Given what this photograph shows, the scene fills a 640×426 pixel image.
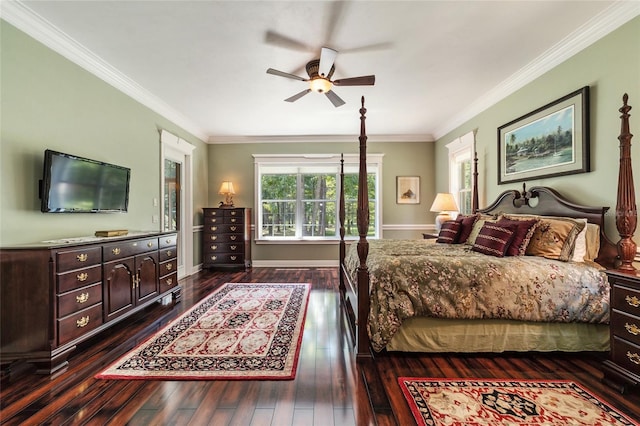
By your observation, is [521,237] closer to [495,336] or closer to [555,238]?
[555,238]

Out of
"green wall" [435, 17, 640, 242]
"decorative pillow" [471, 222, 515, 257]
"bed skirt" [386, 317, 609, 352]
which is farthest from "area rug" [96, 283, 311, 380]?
"green wall" [435, 17, 640, 242]

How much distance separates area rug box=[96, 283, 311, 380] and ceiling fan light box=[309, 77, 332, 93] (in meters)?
2.45

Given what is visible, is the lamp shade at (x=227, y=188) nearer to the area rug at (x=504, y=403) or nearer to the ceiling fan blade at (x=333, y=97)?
the ceiling fan blade at (x=333, y=97)

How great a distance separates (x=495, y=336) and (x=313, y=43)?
9.65ft

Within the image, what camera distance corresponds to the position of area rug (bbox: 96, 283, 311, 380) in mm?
1981

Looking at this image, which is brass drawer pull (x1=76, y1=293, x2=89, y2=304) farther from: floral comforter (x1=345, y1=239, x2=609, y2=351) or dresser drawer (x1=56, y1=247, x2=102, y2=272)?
floral comforter (x1=345, y1=239, x2=609, y2=351)

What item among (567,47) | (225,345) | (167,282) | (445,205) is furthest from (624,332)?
(167,282)

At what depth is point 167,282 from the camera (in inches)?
134

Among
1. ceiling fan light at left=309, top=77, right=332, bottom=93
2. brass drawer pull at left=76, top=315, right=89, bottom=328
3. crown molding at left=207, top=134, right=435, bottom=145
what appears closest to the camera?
brass drawer pull at left=76, top=315, right=89, bottom=328

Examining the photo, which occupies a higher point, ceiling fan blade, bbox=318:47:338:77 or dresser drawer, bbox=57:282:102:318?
ceiling fan blade, bbox=318:47:338:77

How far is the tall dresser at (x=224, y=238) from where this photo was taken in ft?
17.3

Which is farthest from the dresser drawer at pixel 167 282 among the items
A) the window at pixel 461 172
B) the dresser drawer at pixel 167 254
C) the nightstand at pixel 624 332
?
the window at pixel 461 172

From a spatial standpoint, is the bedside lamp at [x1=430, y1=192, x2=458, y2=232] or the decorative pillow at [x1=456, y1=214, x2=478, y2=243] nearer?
the decorative pillow at [x1=456, y1=214, x2=478, y2=243]

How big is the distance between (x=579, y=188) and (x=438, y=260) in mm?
1605
